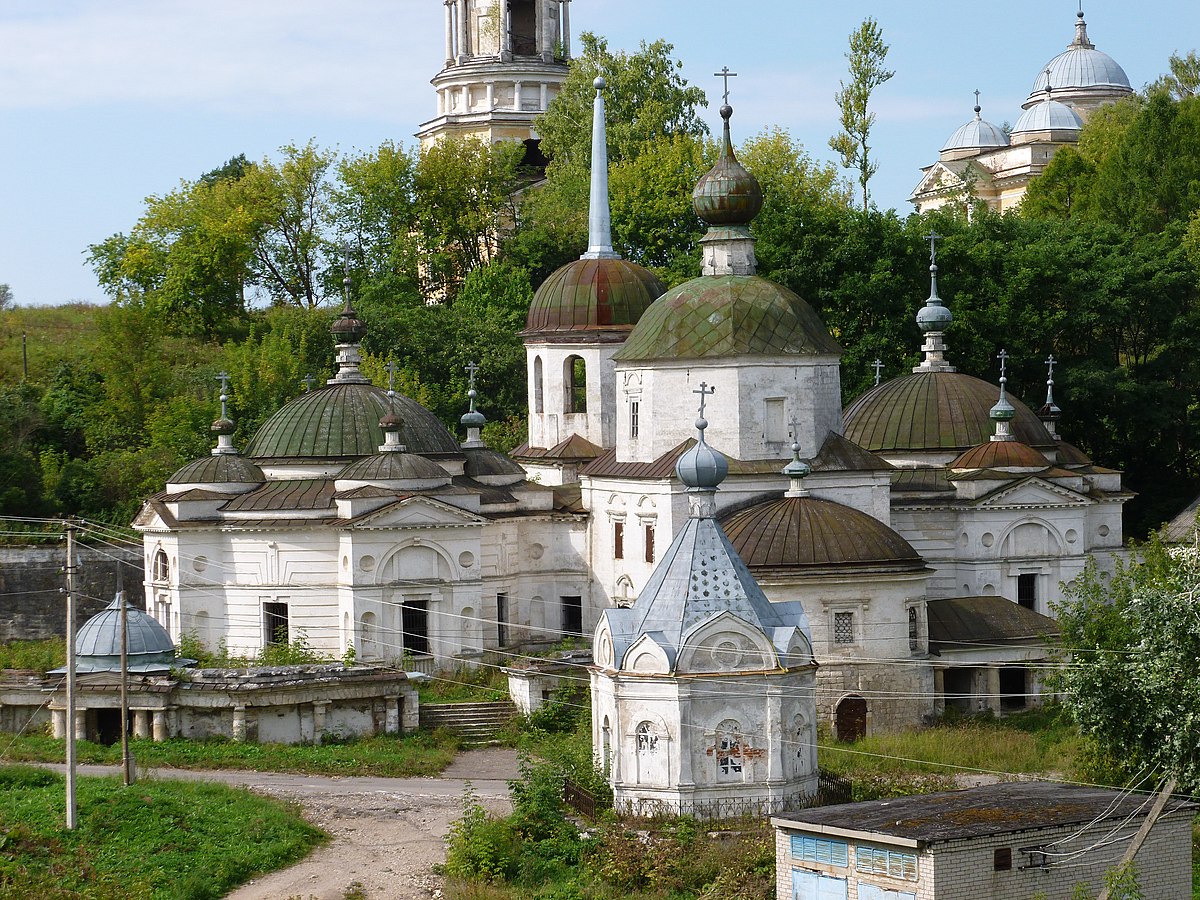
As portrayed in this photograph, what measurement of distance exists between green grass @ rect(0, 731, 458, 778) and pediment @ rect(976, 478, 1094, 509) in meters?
12.1

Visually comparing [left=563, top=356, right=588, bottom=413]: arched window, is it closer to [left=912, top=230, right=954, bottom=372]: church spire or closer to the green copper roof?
the green copper roof

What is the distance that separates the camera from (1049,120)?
8125 centimetres

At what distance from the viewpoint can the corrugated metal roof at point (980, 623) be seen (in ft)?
123


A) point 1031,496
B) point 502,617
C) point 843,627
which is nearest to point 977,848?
point 843,627

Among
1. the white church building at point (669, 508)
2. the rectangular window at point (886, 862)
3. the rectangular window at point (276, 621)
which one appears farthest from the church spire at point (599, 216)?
the rectangular window at point (886, 862)

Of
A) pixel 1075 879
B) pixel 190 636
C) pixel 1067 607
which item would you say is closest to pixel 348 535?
pixel 190 636

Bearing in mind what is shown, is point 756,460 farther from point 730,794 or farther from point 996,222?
point 996,222

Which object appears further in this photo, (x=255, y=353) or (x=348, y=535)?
(x=255, y=353)

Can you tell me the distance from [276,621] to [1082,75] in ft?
187

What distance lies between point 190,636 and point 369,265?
24751 mm

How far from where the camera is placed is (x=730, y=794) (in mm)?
28766

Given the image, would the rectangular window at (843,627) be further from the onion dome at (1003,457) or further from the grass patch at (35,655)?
the grass patch at (35,655)

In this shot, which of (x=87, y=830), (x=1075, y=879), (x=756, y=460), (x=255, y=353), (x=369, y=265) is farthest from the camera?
(x=369, y=265)

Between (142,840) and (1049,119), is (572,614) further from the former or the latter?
(1049,119)
